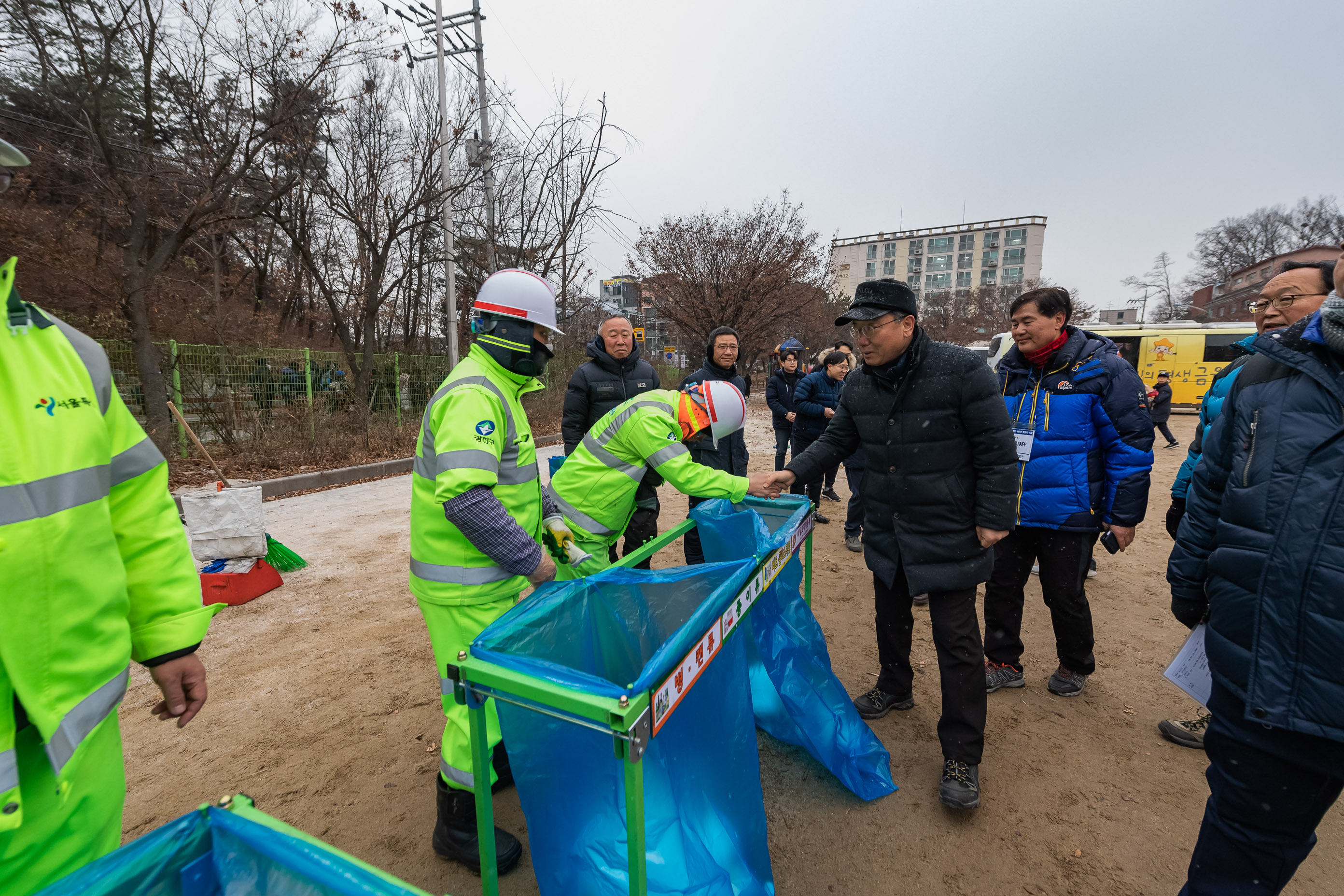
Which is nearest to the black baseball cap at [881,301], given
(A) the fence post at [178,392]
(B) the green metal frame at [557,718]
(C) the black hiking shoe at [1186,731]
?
(B) the green metal frame at [557,718]

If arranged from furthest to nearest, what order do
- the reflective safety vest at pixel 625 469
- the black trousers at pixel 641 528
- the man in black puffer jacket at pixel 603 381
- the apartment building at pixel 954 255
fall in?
the apartment building at pixel 954 255 < the man in black puffer jacket at pixel 603 381 < the black trousers at pixel 641 528 < the reflective safety vest at pixel 625 469

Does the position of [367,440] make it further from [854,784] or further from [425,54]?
[854,784]

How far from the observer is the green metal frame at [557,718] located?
1.21 meters

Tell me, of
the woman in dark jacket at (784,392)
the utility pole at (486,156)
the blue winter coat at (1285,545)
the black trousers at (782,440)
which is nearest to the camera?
the blue winter coat at (1285,545)

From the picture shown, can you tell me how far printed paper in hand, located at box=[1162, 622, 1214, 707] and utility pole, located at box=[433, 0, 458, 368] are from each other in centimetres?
1129

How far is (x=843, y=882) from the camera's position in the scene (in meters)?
1.90

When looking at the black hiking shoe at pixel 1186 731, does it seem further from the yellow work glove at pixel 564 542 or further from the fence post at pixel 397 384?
the fence post at pixel 397 384

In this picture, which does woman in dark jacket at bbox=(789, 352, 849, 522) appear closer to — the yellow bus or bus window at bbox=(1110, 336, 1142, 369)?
the yellow bus

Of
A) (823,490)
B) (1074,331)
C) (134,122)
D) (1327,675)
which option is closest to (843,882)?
(1327,675)

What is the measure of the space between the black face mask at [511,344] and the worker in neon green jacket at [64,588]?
99 centimetres

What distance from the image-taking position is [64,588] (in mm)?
966

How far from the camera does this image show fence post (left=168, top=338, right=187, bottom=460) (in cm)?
770

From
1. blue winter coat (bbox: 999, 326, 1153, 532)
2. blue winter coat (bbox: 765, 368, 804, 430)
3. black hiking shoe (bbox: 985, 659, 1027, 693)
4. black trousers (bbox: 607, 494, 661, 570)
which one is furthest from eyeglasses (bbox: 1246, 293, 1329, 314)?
blue winter coat (bbox: 765, 368, 804, 430)

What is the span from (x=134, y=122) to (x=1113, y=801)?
12108 millimetres
